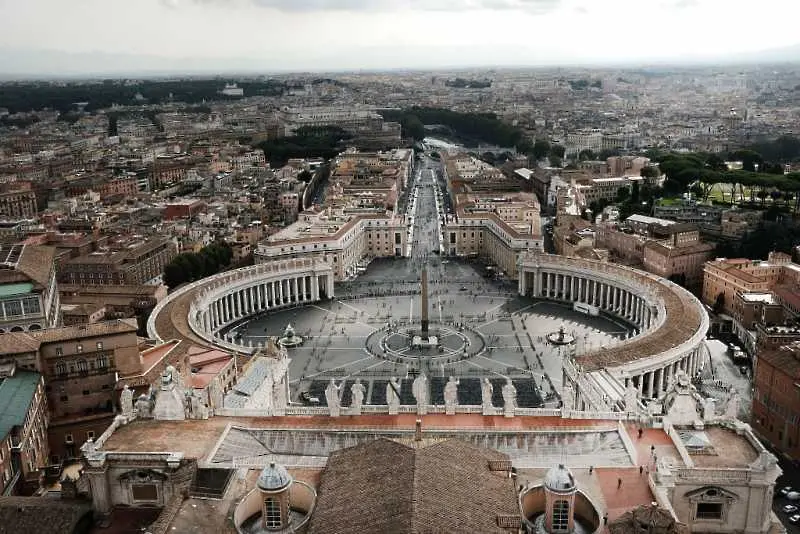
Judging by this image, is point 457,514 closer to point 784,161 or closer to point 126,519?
point 126,519

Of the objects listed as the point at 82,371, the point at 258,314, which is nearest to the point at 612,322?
the point at 258,314

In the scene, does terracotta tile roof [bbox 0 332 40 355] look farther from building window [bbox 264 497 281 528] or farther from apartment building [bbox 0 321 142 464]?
building window [bbox 264 497 281 528]

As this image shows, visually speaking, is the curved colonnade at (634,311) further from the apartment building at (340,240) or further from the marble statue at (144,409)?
the marble statue at (144,409)

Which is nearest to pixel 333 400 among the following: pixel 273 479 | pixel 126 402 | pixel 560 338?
pixel 126 402

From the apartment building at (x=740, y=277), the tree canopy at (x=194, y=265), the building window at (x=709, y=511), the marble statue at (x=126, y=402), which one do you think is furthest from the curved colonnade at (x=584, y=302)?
the marble statue at (x=126, y=402)

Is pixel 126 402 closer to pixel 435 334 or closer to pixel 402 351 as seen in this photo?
pixel 402 351
